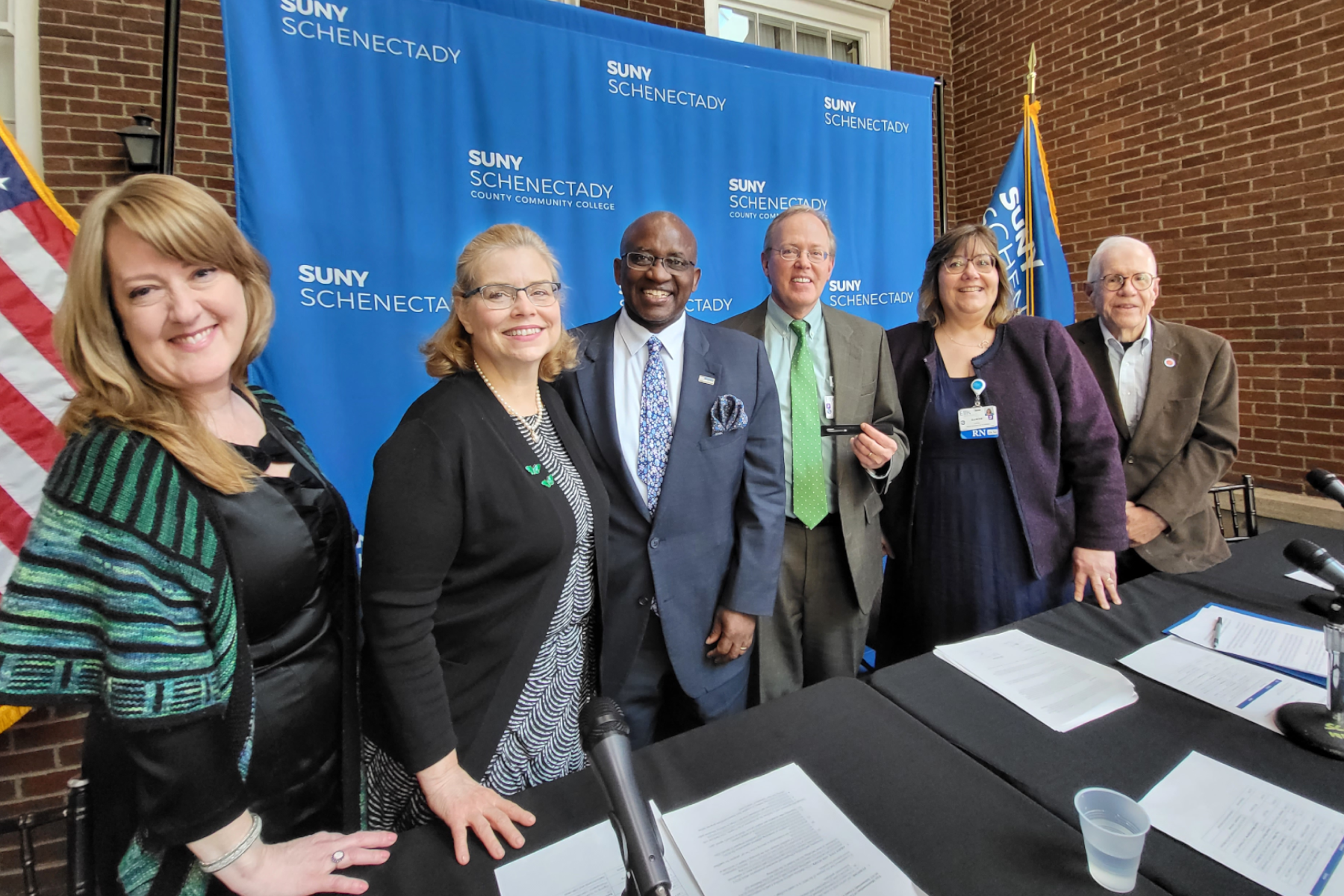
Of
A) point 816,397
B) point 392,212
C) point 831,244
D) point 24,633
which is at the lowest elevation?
point 24,633

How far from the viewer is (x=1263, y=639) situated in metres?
1.39

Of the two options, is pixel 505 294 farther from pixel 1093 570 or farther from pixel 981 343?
pixel 1093 570

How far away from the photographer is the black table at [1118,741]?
2.81ft

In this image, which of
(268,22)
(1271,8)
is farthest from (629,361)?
(1271,8)

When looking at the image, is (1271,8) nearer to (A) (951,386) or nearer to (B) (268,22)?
(A) (951,386)

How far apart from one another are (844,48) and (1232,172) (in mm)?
2935

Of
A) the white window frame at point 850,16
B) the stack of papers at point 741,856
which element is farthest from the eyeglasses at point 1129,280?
the white window frame at point 850,16

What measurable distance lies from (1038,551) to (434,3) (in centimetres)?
284

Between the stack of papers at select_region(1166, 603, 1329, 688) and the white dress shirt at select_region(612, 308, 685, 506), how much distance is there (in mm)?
1306

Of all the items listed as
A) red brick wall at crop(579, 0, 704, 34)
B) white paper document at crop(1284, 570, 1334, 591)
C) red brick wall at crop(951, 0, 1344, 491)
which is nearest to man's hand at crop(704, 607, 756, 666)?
white paper document at crop(1284, 570, 1334, 591)

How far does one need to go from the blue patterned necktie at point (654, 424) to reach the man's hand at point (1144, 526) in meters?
1.52

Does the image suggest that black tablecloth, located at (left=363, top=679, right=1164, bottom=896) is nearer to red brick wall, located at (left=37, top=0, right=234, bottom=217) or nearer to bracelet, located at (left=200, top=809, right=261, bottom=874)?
bracelet, located at (left=200, top=809, right=261, bottom=874)

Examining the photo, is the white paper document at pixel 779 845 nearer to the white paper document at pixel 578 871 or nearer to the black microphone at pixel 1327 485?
the white paper document at pixel 578 871

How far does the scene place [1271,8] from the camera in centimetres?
360
